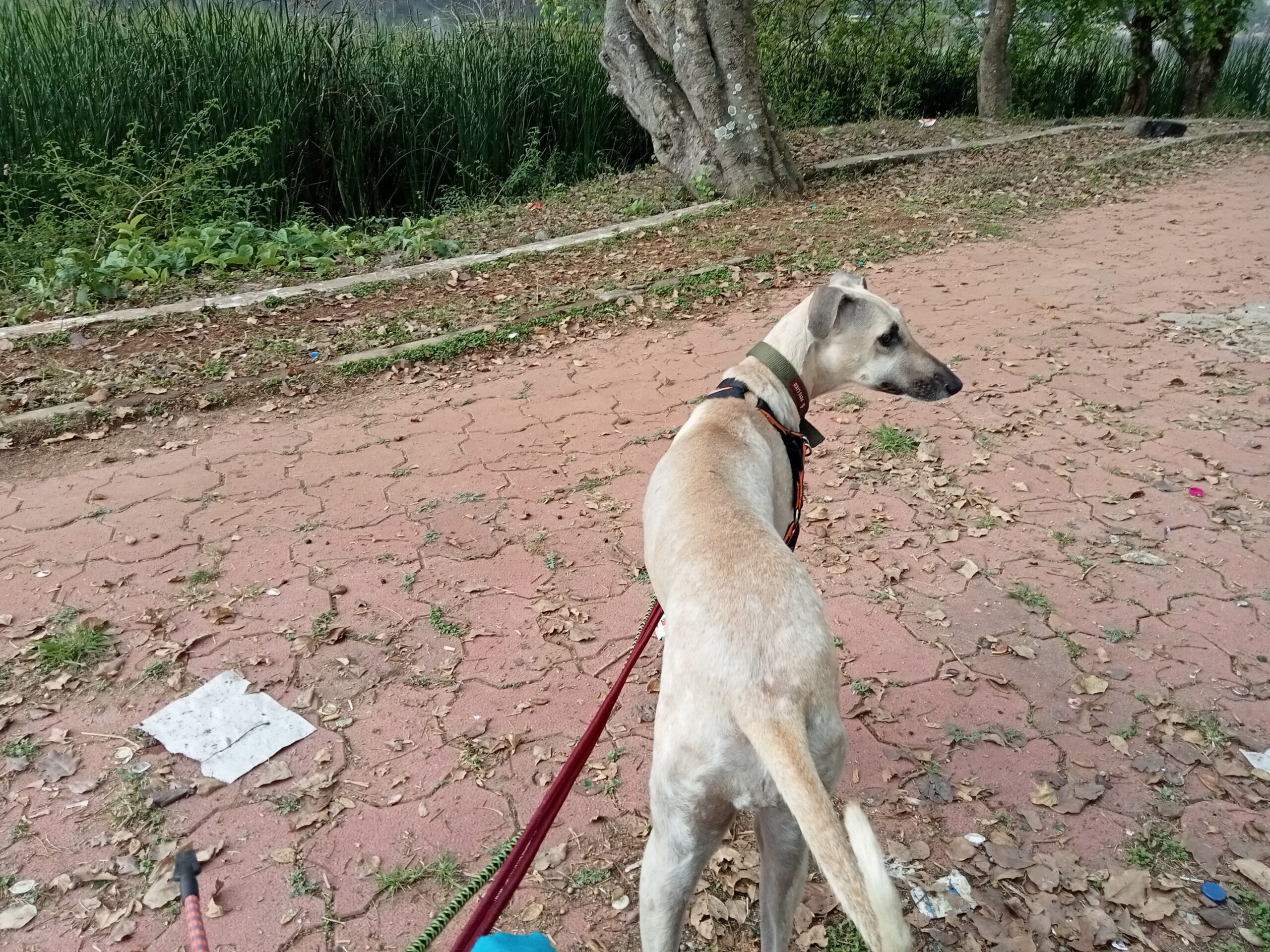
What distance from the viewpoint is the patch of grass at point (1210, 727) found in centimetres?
298

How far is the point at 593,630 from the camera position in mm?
3654

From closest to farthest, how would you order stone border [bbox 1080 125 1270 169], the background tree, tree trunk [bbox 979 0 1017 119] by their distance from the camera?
1. stone border [bbox 1080 125 1270 169]
2. tree trunk [bbox 979 0 1017 119]
3. the background tree

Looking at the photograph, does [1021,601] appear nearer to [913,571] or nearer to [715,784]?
[913,571]

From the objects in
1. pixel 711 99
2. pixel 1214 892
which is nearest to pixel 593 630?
pixel 1214 892

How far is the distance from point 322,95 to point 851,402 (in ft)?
25.6

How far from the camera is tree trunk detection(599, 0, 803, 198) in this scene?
9656 millimetres

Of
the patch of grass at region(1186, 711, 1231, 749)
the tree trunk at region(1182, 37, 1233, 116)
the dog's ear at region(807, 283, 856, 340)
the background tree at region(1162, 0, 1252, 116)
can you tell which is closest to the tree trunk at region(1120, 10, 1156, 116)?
the background tree at region(1162, 0, 1252, 116)

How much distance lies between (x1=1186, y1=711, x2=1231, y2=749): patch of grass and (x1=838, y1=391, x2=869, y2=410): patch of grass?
2.81 m

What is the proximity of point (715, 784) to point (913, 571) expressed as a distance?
7.91 feet

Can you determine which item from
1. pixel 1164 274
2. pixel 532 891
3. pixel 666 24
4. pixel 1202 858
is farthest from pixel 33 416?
pixel 1164 274

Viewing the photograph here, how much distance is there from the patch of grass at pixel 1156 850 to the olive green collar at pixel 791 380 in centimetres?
163

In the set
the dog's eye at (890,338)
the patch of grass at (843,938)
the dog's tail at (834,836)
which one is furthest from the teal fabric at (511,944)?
the dog's eye at (890,338)

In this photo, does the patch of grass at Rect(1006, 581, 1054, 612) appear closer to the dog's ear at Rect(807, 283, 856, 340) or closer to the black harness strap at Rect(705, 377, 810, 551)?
the black harness strap at Rect(705, 377, 810, 551)

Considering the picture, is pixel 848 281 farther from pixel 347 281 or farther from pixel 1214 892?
pixel 347 281
